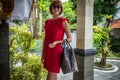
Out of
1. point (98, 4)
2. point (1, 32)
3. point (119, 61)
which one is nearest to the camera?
point (1, 32)

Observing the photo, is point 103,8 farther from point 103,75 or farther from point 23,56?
point 23,56

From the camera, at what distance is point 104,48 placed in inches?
350

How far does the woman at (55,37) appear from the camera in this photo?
236 centimetres

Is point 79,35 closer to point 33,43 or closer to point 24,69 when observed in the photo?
point 33,43

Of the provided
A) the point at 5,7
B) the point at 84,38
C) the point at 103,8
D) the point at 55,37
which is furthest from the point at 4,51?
the point at 103,8

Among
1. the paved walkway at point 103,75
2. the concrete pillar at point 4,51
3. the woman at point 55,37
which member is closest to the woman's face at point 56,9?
the woman at point 55,37

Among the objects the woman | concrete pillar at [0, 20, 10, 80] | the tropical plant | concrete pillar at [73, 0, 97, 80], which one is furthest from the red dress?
the tropical plant

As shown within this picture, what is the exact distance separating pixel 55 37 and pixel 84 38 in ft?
7.88

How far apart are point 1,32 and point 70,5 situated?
30.4 feet

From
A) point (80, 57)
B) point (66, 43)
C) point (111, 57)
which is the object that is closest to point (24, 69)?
point (80, 57)

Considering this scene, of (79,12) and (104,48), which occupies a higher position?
(79,12)

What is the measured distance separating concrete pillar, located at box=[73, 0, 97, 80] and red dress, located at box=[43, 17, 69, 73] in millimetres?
2270

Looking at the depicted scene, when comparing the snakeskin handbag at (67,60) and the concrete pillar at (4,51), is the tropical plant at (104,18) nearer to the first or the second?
the snakeskin handbag at (67,60)

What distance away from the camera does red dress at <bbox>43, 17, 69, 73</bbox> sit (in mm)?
2377
